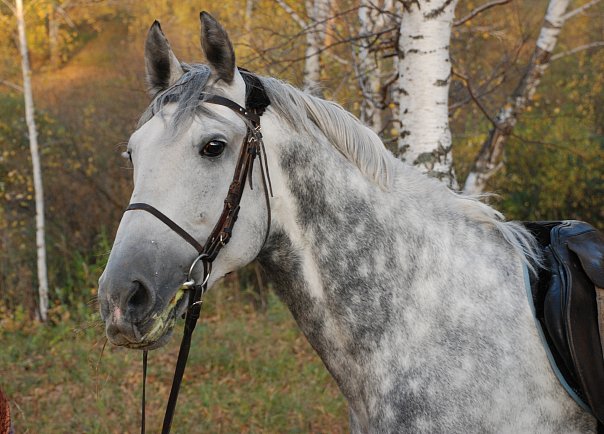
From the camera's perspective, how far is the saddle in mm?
2094

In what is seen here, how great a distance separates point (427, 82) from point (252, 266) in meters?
7.40

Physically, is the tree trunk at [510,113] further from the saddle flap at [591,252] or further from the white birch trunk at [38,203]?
the white birch trunk at [38,203]

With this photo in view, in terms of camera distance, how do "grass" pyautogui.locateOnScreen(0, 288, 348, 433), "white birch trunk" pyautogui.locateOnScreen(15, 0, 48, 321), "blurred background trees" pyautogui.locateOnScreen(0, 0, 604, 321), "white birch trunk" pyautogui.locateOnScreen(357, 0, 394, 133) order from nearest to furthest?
1. "grass" pyautogui.locateOnScreen(0, 288, 348, 433)
2. "white birch trunk" pyautogui.locateOnScreen(357, 0, 394, 133)
3. "white birch trunk" pyautogui.locateOnScreen(15, 0, 48, 321)
4. "blurred background trees" pyautogui.locateOnScreen(0, 0, 604, 321)

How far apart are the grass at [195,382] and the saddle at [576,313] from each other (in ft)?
10.9

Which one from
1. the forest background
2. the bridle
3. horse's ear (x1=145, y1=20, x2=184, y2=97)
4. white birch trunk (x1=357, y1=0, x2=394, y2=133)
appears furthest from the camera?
white birch trunk (x1=357, y1=0, x2=394, y2=133)

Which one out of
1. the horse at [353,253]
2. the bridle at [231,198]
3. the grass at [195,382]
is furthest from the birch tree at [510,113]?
the bridle at [231,198]

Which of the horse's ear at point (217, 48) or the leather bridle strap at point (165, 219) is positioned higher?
the horse's ear at point (217, 48)

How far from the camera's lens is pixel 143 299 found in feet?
6.39

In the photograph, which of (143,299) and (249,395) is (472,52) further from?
(143,299)

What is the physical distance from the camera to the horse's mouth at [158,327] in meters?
1.96

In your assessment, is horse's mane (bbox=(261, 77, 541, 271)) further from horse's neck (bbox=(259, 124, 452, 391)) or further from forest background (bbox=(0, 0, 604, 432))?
forest background (bbox=(0, 0, 604, 432))

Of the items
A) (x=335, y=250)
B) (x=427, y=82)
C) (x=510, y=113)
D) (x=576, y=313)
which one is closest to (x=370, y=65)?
(x=510, y=113)

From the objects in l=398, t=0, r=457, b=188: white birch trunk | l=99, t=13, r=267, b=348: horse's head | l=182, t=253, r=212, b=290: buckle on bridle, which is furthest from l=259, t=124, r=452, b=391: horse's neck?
l=398, t=0, r=457, b=188: white birch trunk

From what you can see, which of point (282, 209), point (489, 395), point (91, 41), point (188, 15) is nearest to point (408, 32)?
point (282, 209)
